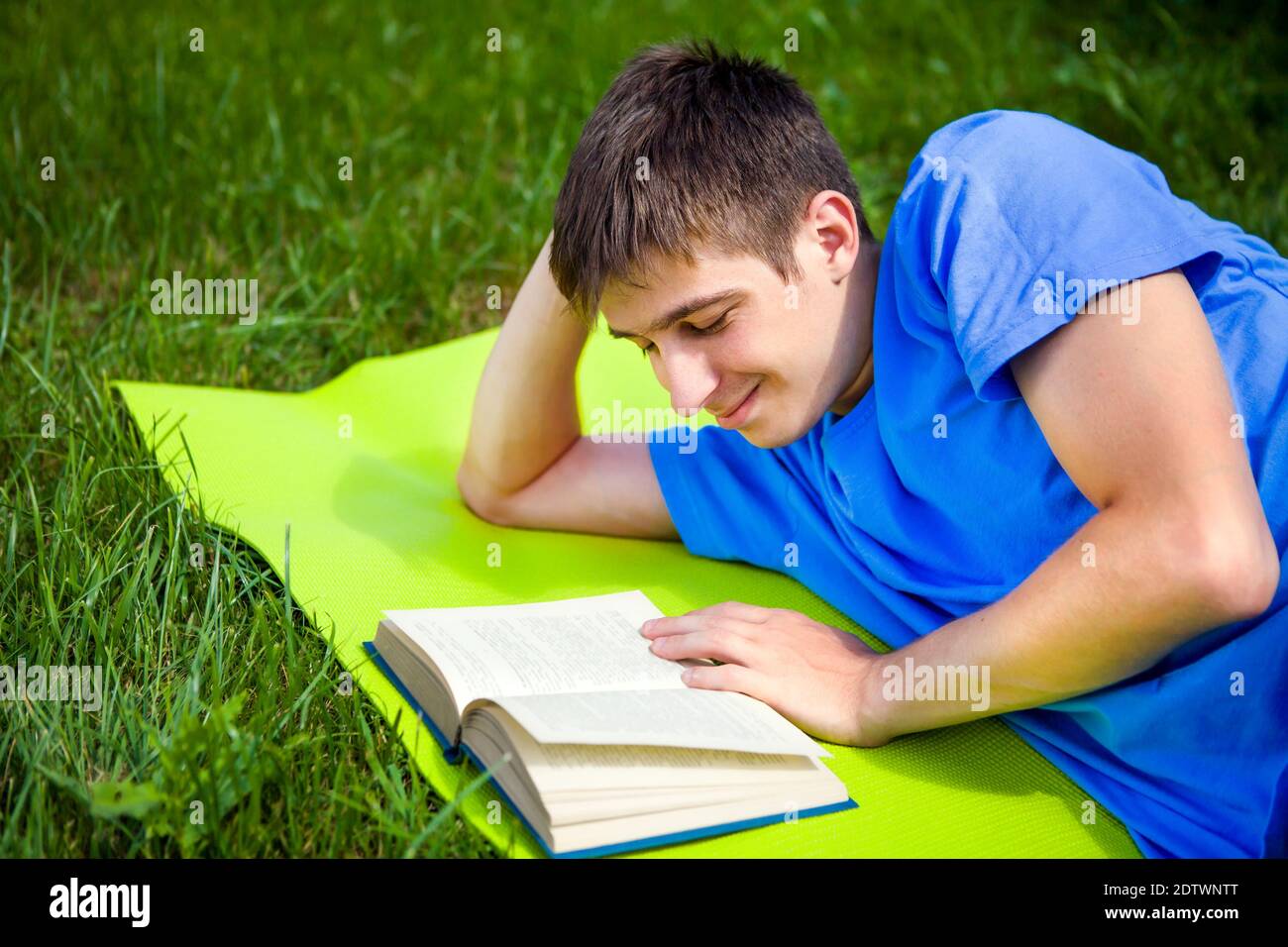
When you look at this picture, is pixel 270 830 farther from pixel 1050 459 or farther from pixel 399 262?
pixel 399 262

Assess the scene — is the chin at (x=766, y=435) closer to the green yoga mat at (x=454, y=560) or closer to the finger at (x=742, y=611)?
the finger at (x=742, y=611)

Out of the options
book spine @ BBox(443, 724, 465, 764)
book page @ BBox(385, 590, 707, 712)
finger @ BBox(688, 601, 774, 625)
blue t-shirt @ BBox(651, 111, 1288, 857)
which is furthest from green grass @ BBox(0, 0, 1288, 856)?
blue t-shirt @ BBox(651, 111, 1288, 857)

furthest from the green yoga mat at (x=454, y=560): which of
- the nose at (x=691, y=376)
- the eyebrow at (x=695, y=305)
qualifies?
the eyebrow at (x=695, y=305)

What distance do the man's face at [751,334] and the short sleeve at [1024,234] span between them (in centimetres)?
20

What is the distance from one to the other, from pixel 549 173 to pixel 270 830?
2762 mm

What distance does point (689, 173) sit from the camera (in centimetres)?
212

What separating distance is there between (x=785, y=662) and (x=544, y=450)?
872 mm

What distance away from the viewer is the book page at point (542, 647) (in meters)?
2.09

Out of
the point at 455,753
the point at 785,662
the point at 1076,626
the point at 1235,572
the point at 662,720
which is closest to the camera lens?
the point at 1235,572

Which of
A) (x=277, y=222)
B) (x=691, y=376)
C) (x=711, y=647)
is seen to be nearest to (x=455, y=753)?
(x=711, y=647)

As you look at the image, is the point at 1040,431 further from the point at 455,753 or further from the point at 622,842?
the point at 455,753

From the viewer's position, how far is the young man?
5.65 ft

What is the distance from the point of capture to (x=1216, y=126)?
14.9 ft

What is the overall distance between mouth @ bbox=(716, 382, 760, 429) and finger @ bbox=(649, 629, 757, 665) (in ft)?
1.17
